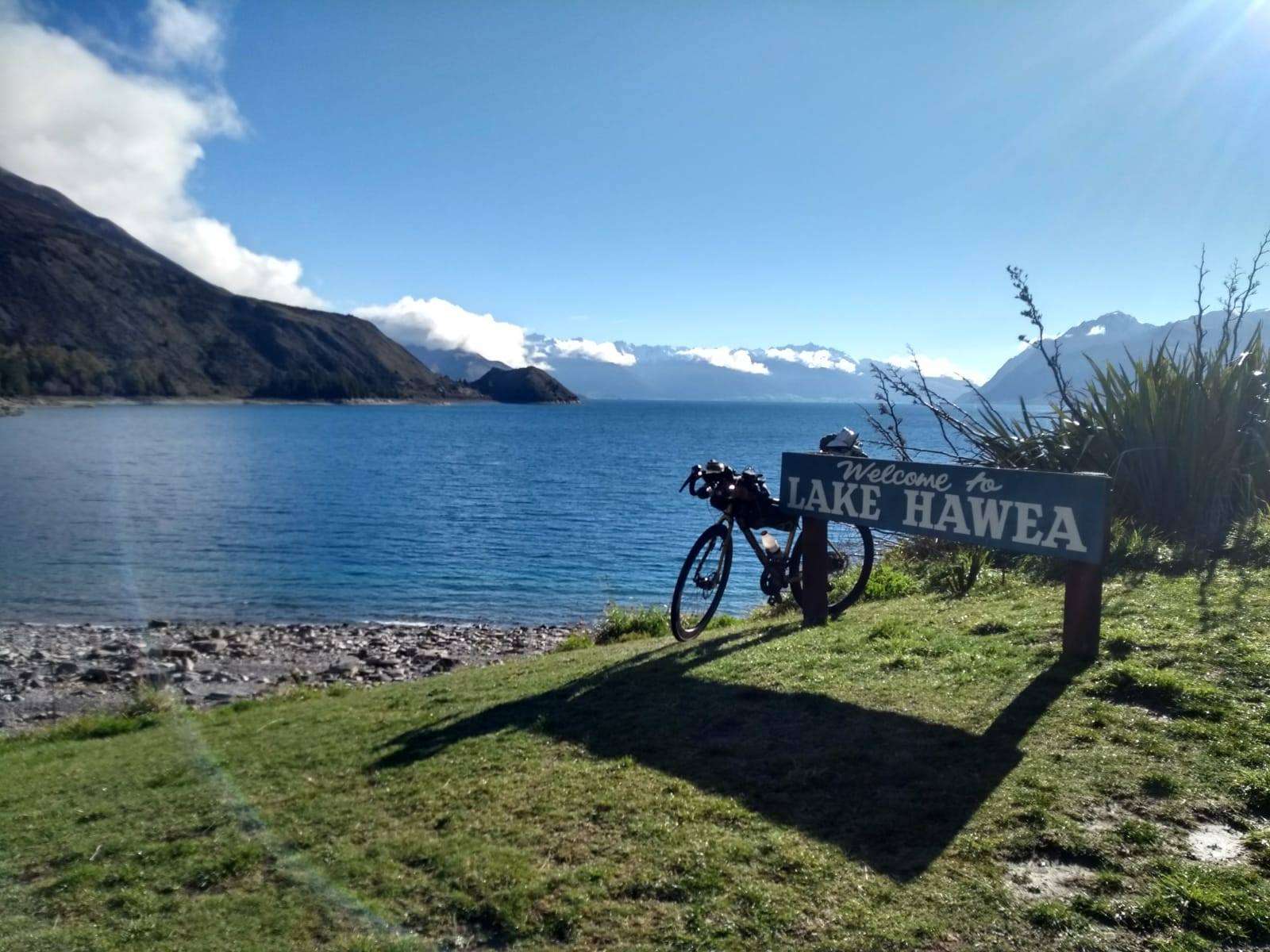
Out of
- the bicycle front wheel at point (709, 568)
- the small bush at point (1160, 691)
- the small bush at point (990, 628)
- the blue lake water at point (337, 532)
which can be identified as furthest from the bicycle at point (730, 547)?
the blue lake water at point (337, 532)

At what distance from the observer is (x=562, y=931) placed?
135 inches

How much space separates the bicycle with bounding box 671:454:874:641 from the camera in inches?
326

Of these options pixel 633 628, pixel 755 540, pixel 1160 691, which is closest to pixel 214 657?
pixel 633 628

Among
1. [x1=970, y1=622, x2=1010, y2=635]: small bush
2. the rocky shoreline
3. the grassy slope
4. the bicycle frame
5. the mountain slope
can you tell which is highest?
the mountain slope

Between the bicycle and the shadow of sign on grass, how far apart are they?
5.85ft

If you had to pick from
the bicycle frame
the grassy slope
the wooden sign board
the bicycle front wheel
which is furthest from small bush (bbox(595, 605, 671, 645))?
the grassy slope

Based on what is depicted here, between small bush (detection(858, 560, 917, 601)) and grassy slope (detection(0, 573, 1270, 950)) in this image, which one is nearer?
grassy slope (detection(0, 573, 1270, 950))

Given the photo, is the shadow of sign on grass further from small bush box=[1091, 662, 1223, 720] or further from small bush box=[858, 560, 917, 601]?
small bush box=[858, 560, 917, 601]

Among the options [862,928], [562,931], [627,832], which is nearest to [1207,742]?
[862,928]

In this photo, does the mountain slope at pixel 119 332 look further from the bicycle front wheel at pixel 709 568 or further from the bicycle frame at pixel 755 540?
the bicycle frame at pixel 755 540

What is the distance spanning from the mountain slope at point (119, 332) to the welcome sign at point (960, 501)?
13761 cm

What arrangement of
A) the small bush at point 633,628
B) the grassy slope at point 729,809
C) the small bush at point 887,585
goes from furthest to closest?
the small bush at point 633,628 → the small bush at point 887,585 → the grassy slope at point 729,809

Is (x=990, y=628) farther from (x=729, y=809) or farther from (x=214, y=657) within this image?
(x=214, y=657)

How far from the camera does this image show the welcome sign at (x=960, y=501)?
573 centimetres
